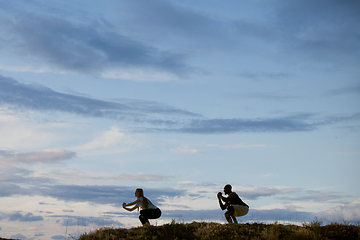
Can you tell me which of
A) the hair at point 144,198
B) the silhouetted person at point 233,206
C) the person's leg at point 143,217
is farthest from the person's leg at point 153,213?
the silhouetted person at point 233,206

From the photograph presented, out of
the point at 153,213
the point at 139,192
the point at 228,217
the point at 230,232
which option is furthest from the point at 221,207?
the point at 139,192

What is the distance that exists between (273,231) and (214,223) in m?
2.66

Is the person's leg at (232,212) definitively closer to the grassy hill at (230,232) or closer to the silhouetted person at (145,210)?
the grassy hill at (230,232)

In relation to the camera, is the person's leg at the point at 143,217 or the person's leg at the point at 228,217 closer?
the person's leg at the point at 143,217

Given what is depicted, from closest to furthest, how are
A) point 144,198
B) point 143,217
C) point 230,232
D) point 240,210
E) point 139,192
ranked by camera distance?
point 230,232 → point 143,217 → point 240,210 → point 144,198 → point 139,192

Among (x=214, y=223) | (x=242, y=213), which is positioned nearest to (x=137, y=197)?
(x=214, y=223)

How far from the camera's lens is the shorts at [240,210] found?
17.3m

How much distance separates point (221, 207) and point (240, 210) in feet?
2.93

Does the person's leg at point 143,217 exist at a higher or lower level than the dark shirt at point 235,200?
lower

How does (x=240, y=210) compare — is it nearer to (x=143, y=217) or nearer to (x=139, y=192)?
(x=143, y=217)

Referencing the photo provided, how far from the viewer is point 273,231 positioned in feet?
50.6

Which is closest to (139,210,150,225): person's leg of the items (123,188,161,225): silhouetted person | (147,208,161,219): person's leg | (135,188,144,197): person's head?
(123,188,161,225): silhouetted person

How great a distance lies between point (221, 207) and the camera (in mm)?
17672

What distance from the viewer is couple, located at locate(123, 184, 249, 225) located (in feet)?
56.7
